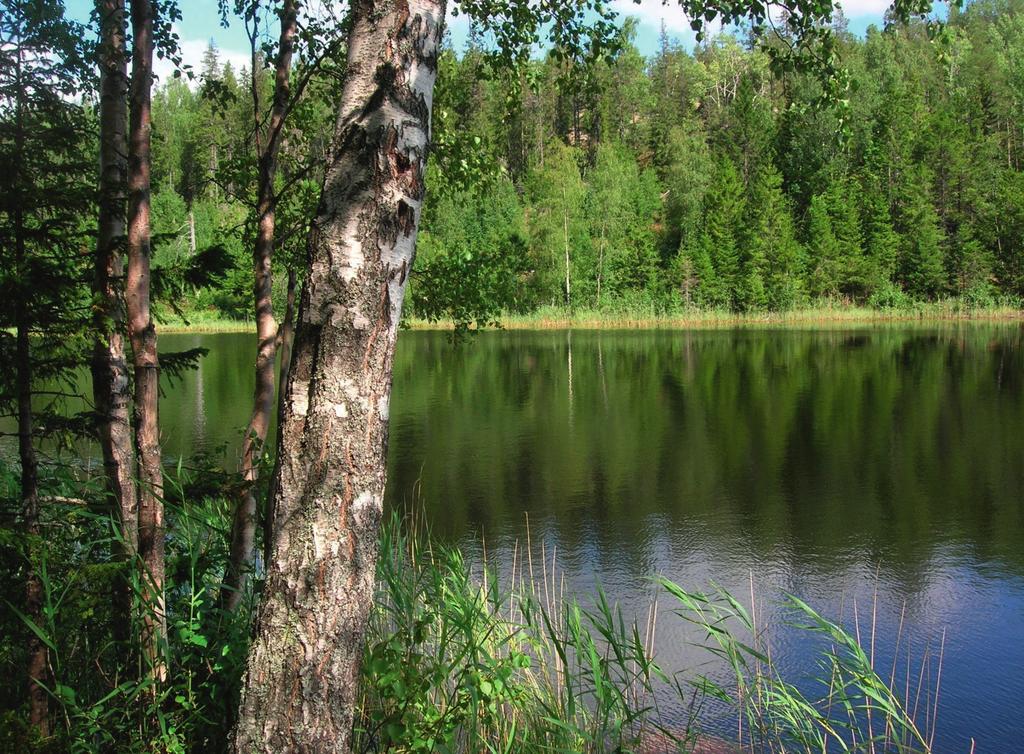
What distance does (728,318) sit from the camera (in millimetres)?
46250

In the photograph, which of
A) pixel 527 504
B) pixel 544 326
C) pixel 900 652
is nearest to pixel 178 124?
pixel 544 326

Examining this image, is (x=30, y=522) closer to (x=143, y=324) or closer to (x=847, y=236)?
(x=143, y=324)

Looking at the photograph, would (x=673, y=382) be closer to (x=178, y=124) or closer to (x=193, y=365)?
(x=193, y=365)

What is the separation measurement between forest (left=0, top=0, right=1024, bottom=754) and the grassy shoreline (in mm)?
21134

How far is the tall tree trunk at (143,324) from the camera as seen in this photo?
10.2 feet

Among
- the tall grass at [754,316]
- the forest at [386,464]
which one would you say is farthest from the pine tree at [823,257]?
the forest at [386,464]

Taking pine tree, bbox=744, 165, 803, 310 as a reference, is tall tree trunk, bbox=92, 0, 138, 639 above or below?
below

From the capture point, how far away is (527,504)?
10914 millimetres

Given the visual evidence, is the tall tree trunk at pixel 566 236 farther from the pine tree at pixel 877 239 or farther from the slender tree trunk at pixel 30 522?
the slender tree trunk at pixel 30 522

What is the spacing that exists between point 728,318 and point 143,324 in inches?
1771

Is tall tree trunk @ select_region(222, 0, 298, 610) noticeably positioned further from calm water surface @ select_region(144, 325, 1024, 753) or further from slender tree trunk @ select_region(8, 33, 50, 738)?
calm water surface @ select_region(144, 325, 1024, 753)

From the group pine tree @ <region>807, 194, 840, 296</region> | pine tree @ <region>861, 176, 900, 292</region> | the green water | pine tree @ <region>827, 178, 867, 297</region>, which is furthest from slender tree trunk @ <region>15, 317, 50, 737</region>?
pine tree @ <region>861, 176, 900, 292</region>

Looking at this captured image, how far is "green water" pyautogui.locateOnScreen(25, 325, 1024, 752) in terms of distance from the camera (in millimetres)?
7359

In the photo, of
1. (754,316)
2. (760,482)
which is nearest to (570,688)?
(760,482)
